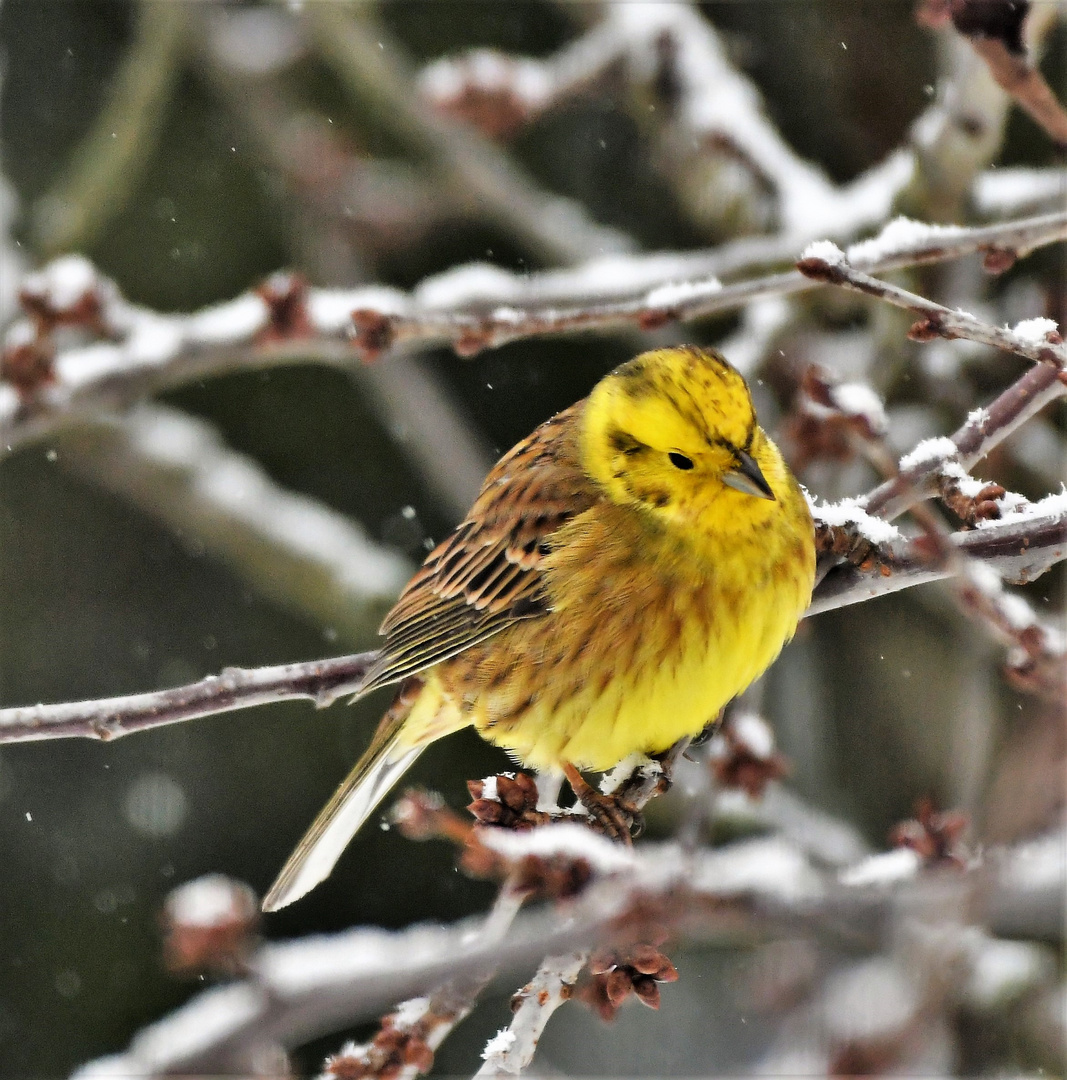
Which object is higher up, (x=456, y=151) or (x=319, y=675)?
(x=456, y=151)

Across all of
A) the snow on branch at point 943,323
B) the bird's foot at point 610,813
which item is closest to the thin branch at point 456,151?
the bird's foot at point 610,813

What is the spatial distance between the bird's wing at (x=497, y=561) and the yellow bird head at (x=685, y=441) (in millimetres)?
183

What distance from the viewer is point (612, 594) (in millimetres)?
3219

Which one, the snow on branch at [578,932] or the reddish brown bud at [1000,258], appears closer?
the snow on branch at [578,932]

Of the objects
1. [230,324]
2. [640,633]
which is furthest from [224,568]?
[640,633]

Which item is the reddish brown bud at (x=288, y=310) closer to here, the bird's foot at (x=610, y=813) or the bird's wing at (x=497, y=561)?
the bird's wing at (x=497, y=561)

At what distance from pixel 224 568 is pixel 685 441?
17.9ft

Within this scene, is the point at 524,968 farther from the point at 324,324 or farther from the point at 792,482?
the point at 324,324

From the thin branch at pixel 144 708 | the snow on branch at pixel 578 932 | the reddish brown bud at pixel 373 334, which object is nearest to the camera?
the snow on branch at pixel 578 932

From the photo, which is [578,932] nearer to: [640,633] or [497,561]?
[640,633]

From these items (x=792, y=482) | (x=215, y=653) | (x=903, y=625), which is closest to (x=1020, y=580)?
(x=792, y=482)

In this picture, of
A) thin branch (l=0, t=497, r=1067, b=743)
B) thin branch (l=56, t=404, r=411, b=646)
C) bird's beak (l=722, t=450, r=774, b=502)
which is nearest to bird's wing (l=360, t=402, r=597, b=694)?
thin branch (l=0, t=497, r=1067, b=743)

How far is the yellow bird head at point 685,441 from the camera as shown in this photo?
301 cm

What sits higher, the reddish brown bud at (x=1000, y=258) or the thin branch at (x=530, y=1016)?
the reddish brown bud at (x=1000, y=258)
